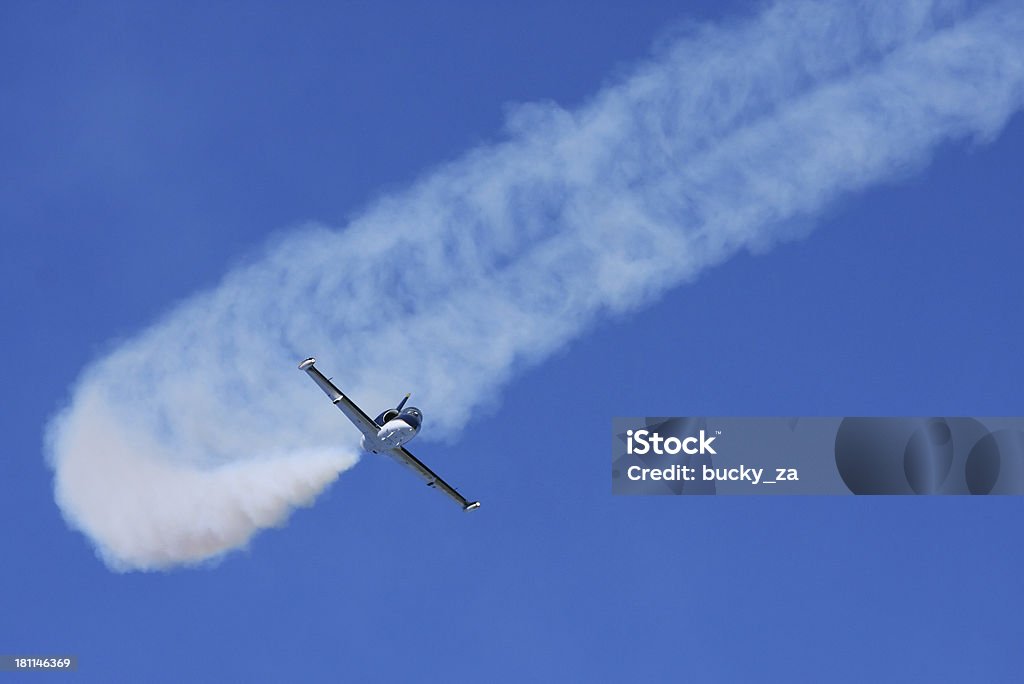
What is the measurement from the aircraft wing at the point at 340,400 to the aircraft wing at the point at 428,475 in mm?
4749

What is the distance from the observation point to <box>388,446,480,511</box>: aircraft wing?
111500 mm

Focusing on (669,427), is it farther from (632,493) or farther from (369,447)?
(369,447)

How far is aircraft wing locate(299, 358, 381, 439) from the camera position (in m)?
104

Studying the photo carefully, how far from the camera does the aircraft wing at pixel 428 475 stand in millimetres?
111500

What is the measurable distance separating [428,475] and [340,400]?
559 inches

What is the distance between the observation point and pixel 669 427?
96.8 metres

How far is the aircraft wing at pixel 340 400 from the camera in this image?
103562mm

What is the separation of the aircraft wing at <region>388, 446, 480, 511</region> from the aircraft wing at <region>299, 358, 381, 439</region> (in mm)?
4749

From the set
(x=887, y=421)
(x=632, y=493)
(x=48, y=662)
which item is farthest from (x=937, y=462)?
(x=48, y=662)

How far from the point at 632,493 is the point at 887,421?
58.8ft

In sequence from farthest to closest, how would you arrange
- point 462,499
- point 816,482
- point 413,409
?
point 462,499, point 413,409, point 816,482

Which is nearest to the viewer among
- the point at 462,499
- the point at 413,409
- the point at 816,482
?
the point at 816,482

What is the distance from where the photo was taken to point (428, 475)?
115 metres

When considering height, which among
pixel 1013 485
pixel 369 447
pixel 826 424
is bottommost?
pixel 1013 485
